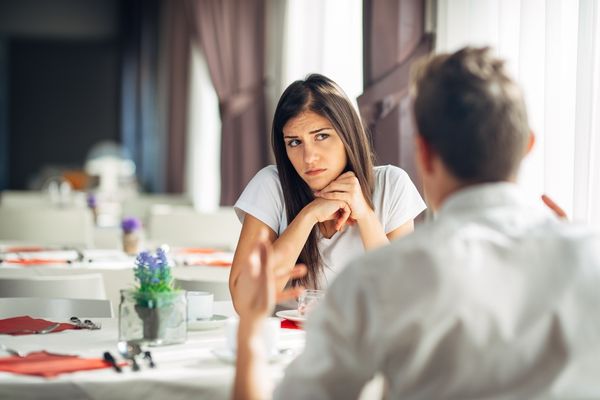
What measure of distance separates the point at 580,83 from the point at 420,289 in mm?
1723

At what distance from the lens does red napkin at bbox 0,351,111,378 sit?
5.36 ft

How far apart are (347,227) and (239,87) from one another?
4.37m

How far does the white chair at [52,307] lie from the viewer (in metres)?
2.48

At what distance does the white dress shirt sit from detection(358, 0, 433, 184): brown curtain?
8.68 feet

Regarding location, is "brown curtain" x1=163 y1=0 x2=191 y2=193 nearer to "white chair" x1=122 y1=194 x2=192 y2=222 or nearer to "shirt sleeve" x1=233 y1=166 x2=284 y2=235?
"white chair" x1=122 y1=194 x2=192 y2=222

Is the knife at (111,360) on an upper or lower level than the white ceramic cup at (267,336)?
lower

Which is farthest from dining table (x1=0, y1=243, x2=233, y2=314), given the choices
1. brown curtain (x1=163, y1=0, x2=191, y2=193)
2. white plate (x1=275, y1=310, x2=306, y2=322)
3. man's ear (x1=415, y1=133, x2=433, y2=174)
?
brown curtain (x1=163, y1=0, x2=191, y2=193)

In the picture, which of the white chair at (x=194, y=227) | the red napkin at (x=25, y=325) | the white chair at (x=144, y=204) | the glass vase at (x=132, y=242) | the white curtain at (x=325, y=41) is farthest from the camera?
the white chair at (x=144, y=204)

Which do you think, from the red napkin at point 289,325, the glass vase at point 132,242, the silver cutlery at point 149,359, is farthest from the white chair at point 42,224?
the silver cutlery at point 149,359

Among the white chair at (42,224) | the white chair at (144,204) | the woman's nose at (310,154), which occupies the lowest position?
the white chair at (144,204)

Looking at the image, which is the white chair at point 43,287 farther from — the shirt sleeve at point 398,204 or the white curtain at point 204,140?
the white curtain at point 204,140

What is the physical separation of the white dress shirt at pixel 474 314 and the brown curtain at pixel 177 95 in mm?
8573

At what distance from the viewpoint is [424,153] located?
132 cm

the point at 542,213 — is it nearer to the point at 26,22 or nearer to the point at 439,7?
the point at 439,7
